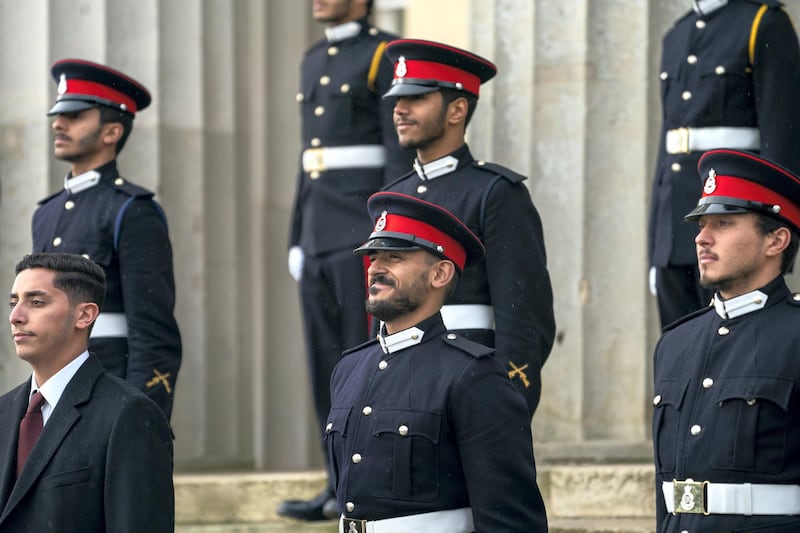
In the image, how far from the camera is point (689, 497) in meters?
5.58

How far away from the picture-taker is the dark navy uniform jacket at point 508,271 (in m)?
6.37

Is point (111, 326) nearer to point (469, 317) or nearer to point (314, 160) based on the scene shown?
point (314, 160)

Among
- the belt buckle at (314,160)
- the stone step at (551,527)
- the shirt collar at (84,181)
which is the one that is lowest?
the stone step at (551,527)

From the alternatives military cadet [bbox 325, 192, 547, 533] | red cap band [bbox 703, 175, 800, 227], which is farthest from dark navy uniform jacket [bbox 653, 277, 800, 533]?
military cadet [bbox 325, 192, 547, 533]

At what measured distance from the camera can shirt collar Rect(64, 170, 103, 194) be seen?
7.44 m

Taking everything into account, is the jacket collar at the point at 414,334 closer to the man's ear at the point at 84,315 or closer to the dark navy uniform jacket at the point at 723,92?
the man's ear at the point at 84,315

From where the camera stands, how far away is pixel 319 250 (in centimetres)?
799

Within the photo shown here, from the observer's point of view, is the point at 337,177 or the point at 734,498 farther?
the point at 337,177

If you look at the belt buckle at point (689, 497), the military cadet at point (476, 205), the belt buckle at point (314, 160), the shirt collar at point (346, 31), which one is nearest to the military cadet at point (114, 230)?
the belt buckle at point (314, 160)

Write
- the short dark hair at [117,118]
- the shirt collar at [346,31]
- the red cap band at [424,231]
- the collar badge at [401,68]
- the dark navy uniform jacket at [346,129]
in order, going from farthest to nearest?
1. the shirt collar at [346,31]
2. the dark navy uniform jacket at [346,129]
3. the short dark hair at [117,118]
4. the collar badge at [401,68]
5. the red cap band at [424,231]

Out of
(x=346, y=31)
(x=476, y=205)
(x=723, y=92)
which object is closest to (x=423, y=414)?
(x=476, y=205)

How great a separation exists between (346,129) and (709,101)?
1606 mm

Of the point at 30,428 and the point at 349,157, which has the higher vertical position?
the point at 349,157

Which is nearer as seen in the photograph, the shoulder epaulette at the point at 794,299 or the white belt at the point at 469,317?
the shoulder epaulette at the point at 794,299
